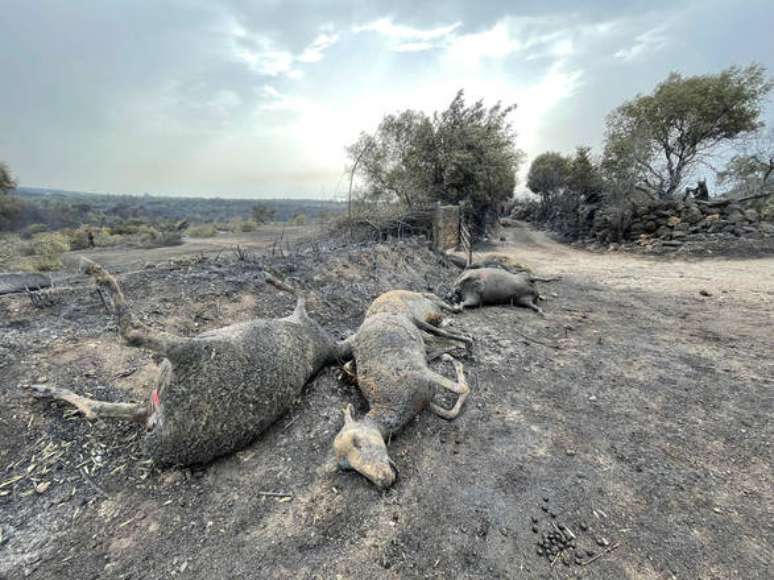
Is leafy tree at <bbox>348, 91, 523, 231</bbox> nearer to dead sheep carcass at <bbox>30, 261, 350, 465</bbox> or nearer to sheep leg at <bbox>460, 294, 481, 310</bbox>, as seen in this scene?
sheep leg at <bbox>460, 294, 481, 310</bbox>

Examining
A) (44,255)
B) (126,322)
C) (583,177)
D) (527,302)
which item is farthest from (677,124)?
(44,255)

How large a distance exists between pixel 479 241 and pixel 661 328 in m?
12.5

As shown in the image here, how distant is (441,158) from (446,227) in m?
5.06

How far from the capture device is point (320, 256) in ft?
22.4

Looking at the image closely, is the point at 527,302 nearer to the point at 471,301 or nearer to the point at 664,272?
the point at 471,301

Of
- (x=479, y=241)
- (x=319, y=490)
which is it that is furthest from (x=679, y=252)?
(x=319, y=490)

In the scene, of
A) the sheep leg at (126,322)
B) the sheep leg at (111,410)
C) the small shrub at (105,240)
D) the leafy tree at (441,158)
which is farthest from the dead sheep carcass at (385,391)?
the small shrub at (105,240)

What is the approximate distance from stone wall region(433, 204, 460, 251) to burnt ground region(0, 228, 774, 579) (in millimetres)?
7471

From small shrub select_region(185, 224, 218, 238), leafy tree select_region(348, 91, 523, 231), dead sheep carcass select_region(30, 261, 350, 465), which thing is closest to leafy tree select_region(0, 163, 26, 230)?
small shrub select_region(185, 224, 218, 238)

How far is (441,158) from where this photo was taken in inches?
594

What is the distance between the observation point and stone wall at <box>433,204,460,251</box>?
11328 mm

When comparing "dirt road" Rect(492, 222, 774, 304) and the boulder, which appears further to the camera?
the boulder

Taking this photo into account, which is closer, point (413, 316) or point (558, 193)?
point (413, 316)

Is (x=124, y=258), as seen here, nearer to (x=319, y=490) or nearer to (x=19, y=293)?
(x=19, y=293)
